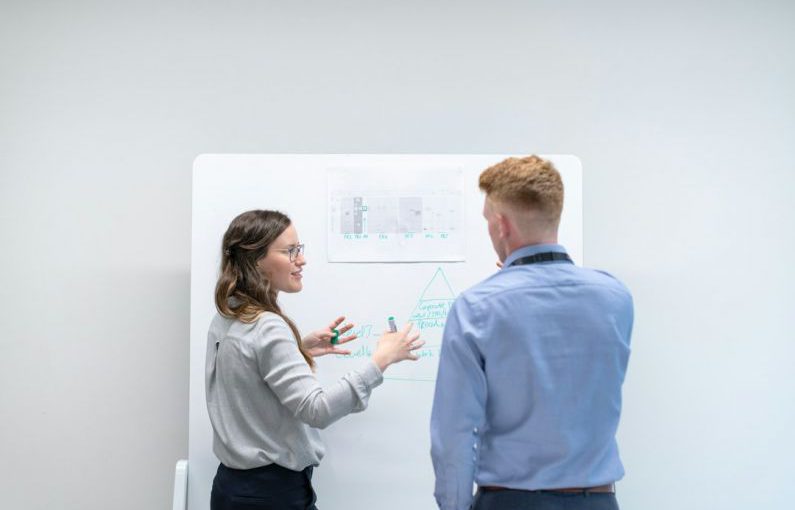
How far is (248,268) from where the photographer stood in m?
1.55

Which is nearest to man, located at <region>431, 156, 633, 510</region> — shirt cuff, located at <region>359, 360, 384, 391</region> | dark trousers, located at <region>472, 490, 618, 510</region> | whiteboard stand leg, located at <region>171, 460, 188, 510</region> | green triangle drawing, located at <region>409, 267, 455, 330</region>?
dark trousers, located at <region>472, 490, 618, 510</region>

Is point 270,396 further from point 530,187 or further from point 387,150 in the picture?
point 387,150

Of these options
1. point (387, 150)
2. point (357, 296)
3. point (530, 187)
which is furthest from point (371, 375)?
point (387, 150)

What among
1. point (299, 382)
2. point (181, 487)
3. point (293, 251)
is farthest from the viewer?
point (181, 487)

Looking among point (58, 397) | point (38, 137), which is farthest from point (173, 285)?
point (38, 137)

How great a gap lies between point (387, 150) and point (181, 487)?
1.22 metres

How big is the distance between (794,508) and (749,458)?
242mm

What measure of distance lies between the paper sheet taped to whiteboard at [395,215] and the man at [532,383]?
0.72 metres

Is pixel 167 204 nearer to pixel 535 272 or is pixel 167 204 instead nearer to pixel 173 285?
pixel 173 285

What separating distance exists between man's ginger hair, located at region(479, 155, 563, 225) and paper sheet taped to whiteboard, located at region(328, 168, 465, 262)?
2.29 feet

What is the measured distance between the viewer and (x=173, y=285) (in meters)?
2.11

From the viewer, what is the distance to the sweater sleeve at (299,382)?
1.39 meters

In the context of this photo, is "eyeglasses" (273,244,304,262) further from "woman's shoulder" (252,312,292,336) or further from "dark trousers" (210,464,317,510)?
"dark trousers" (210,464,317,510)

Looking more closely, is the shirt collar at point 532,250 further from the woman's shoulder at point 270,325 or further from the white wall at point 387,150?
the white wall at point 387,150
